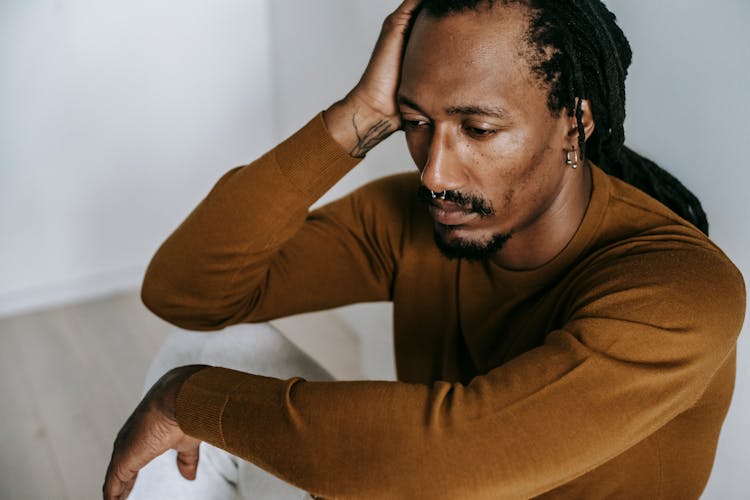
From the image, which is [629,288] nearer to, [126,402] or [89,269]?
[126,402]

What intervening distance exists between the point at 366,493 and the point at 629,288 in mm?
398

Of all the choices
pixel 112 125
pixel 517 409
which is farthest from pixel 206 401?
pixel 112 125

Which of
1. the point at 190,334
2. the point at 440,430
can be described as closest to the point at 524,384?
the point at 440,430

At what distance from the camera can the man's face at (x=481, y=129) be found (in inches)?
39.9

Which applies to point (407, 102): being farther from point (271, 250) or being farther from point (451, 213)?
point (271, 250)

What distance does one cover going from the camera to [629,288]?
2.95 feet

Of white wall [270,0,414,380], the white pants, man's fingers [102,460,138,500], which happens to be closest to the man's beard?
the white pants

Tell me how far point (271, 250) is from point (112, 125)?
1.88 metres

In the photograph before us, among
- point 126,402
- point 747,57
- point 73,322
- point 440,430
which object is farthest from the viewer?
point 73,322

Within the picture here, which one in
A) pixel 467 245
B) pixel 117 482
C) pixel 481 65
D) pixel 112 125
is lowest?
pixel 117 482

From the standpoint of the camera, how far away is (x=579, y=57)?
1057mm

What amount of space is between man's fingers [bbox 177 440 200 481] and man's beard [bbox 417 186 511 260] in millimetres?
501

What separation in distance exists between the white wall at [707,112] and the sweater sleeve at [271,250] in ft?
1.69

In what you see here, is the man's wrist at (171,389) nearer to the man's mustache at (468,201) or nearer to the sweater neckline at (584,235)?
the man's mustache at (468,201)
